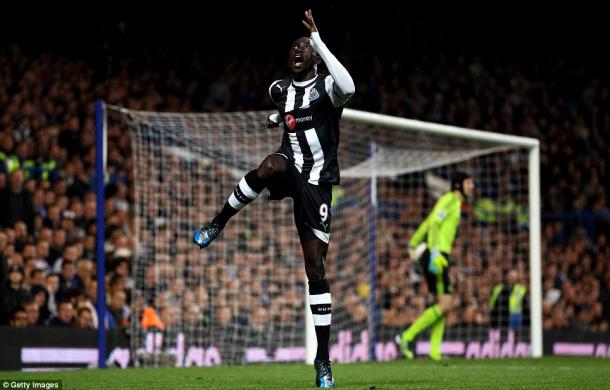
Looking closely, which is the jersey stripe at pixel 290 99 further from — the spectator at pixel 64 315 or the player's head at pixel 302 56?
the spectator at pixel 64 315

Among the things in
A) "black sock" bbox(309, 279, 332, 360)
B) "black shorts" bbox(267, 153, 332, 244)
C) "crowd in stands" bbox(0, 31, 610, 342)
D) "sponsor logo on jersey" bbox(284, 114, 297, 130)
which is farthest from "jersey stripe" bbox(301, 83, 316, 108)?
"crowd in stands" bbox(0, 31, 610, 342)

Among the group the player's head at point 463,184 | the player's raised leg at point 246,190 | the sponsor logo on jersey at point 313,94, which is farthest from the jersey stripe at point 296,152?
the player's head at point 463,184

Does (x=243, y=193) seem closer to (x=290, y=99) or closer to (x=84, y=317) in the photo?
(x=290, y=99)

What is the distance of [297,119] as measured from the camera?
25.6 feet

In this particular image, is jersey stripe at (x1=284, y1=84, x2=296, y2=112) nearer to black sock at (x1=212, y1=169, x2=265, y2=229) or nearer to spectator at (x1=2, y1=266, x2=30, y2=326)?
black sock at (x1=212, y1=169, x2=265, y2=229)

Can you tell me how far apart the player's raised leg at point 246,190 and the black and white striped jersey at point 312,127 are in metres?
0.20

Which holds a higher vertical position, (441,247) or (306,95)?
(306,95)

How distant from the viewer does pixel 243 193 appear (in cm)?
764

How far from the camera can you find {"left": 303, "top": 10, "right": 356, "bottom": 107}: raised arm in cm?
736

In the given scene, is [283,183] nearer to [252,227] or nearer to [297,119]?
[297,119]

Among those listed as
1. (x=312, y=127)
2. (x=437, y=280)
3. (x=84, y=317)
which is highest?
(x=312, y=127)

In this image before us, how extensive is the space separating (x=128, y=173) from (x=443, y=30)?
983cm

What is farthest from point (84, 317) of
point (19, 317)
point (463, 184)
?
point (463, 184)

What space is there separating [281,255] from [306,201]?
7.72 m
